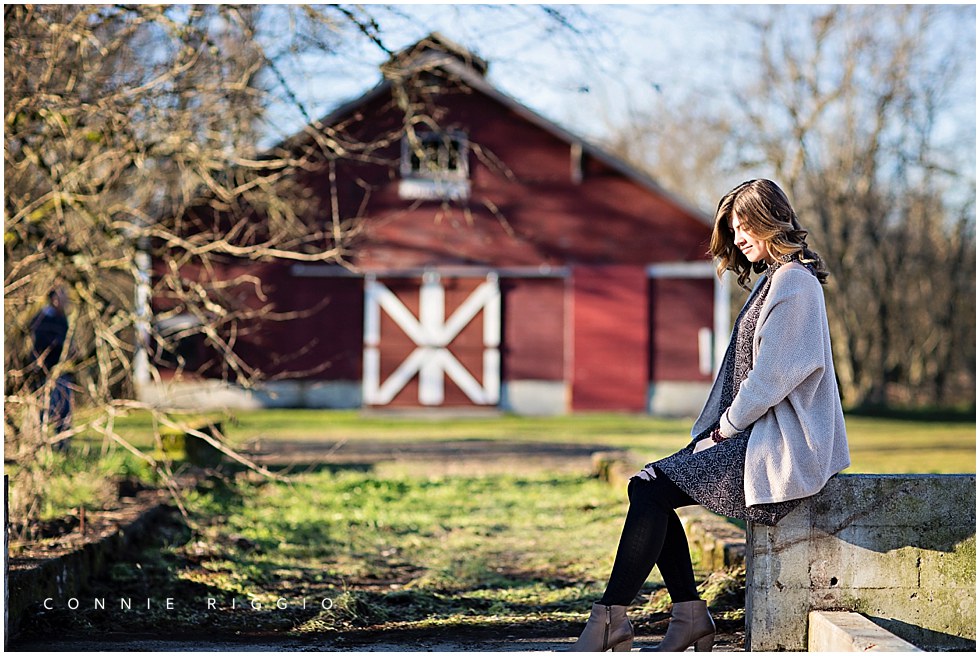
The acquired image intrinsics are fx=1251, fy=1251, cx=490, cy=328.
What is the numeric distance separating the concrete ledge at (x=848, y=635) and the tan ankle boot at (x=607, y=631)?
683 mm

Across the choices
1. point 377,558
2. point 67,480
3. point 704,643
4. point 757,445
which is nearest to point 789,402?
point 757,445

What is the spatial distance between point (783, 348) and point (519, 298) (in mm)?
16166

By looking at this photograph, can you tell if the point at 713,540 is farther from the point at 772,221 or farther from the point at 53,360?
the point at 53,360

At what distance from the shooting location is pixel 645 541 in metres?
4.25

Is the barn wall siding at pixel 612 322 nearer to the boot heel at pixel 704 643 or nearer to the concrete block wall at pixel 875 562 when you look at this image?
the concrete block wall at pixel 875 562

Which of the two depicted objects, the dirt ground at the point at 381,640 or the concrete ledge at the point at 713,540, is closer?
the dirt ground at the point at 381,640

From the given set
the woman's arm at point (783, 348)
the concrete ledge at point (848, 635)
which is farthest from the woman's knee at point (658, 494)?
the concrete ledge at point (848, 635)

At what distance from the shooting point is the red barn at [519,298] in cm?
2016

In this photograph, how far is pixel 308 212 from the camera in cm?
1727

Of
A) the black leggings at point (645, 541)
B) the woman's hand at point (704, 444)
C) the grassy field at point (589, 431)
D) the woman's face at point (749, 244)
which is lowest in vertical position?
the grassy field at point (589, 431)

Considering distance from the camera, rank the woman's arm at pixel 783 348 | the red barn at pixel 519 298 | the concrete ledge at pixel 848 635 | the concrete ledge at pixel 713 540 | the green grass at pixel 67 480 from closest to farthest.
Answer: the concrete ledge at pixel 848 635 < the woman's arm at pixel 783 348 < the concrete ledge at pixel 713 540 < the green grass at pixel 67 480 < the red barn at pixel 519 298

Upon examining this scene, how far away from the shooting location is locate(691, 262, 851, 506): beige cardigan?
418 cm

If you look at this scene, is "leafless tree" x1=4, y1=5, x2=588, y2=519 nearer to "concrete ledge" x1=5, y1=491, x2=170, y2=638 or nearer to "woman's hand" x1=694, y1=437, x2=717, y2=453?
"concrete ledge" x1=5, y1=491, x2=170, y2=638

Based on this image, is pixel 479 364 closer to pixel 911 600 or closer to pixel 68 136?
pixel 68 136
